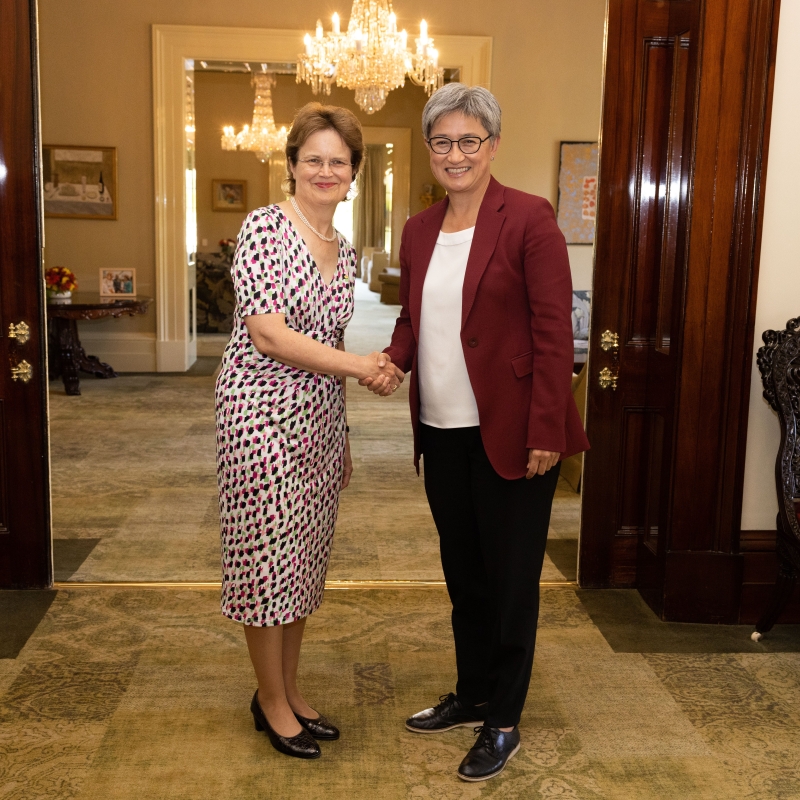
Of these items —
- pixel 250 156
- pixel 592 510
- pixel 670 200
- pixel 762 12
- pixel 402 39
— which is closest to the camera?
pixel 762 12

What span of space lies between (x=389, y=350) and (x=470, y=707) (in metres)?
1.04

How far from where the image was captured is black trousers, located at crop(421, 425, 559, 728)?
234 cm

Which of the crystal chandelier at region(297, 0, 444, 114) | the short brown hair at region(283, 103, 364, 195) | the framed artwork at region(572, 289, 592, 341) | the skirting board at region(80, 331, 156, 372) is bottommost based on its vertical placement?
the skirting board at region(80, 331, 156, 372)

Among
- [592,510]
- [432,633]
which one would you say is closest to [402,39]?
[592,510]

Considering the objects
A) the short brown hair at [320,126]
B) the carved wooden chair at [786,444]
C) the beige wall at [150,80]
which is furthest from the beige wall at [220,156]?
the short brown hair at [320,126]

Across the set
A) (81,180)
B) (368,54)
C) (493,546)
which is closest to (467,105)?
(493,546)

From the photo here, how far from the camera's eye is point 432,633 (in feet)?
10.6

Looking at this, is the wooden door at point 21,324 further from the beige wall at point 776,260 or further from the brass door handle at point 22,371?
the beige wall at point 776,260

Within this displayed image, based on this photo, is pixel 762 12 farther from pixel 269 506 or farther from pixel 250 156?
pixel 250 156

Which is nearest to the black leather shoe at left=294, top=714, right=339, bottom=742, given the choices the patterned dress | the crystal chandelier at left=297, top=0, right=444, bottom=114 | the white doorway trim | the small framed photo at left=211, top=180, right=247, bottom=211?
the patterned dress

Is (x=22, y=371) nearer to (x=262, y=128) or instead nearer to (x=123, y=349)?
(x=123, y=349)

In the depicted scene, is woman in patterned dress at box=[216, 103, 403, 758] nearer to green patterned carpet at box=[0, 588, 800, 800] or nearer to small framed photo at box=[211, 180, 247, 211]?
green patterned carpet at box=[0, 588, 800, 800]

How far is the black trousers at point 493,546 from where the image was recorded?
2.34 m

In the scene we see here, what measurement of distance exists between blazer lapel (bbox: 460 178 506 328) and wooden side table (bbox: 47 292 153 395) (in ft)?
19.8
